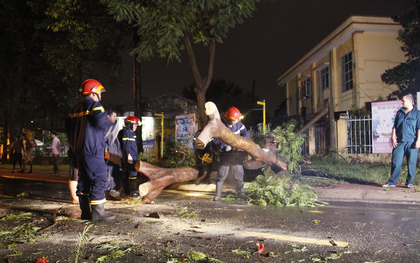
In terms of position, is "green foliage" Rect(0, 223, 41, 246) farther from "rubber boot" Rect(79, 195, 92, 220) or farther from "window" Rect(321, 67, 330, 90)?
"window" Rect(321, 67, 330, 90)

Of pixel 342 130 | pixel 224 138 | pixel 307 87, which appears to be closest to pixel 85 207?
pixel 224 138

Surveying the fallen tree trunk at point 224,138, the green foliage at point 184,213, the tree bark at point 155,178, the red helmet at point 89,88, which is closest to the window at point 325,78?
the fallen tree trunk at point 224,138

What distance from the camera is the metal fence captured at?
1294cm

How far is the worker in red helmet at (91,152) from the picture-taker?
5016 millimetres

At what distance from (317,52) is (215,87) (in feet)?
146

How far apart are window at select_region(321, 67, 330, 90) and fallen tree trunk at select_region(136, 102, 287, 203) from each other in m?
16.9

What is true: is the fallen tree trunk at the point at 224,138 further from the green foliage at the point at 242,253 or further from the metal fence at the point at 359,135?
the metal fence at the point at 359,135

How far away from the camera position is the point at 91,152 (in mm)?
5094

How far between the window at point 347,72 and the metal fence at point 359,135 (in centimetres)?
679

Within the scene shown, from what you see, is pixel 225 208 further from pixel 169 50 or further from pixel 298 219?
pixel 169 50

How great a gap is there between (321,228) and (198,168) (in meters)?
3.68

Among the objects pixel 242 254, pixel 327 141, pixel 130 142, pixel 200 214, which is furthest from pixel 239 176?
pixel 327 141

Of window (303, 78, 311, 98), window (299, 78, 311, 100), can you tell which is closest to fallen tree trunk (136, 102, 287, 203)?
window (299, 78, 311, 100)

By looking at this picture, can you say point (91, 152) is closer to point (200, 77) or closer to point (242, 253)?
point (242, 253)
